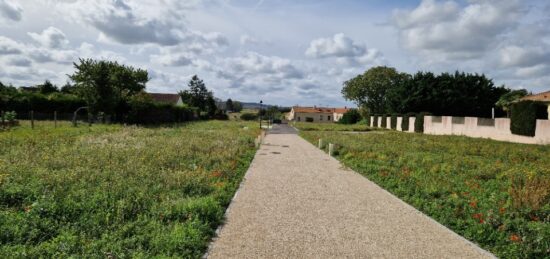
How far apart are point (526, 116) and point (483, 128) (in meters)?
5.83

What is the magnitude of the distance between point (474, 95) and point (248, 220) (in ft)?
186

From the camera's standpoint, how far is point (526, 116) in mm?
27125

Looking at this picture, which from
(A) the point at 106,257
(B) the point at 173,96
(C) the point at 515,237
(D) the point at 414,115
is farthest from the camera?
(B) the point at 173,96

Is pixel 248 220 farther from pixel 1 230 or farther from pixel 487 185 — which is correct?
pixel 487 185

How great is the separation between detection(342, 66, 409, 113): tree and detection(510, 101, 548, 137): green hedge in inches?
2032

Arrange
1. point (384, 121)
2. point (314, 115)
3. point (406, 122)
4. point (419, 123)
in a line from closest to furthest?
point (419, 123) < point (406, 122) < point (384, 121) < point (314, 115)

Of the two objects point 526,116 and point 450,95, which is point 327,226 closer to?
point 526,116

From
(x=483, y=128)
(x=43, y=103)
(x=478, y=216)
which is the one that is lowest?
(x=478, y=216)

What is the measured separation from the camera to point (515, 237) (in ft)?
19.7

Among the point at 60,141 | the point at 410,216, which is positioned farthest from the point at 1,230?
the point at 60,141

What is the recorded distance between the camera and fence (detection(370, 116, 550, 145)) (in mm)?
26205

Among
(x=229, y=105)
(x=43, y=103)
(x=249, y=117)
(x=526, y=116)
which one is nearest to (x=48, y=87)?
(x=43, y=103)

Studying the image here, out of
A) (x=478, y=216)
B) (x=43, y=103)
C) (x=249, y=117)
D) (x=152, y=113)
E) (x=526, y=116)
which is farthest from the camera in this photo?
(x=249, y=117)

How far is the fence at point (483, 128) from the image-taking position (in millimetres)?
26205
